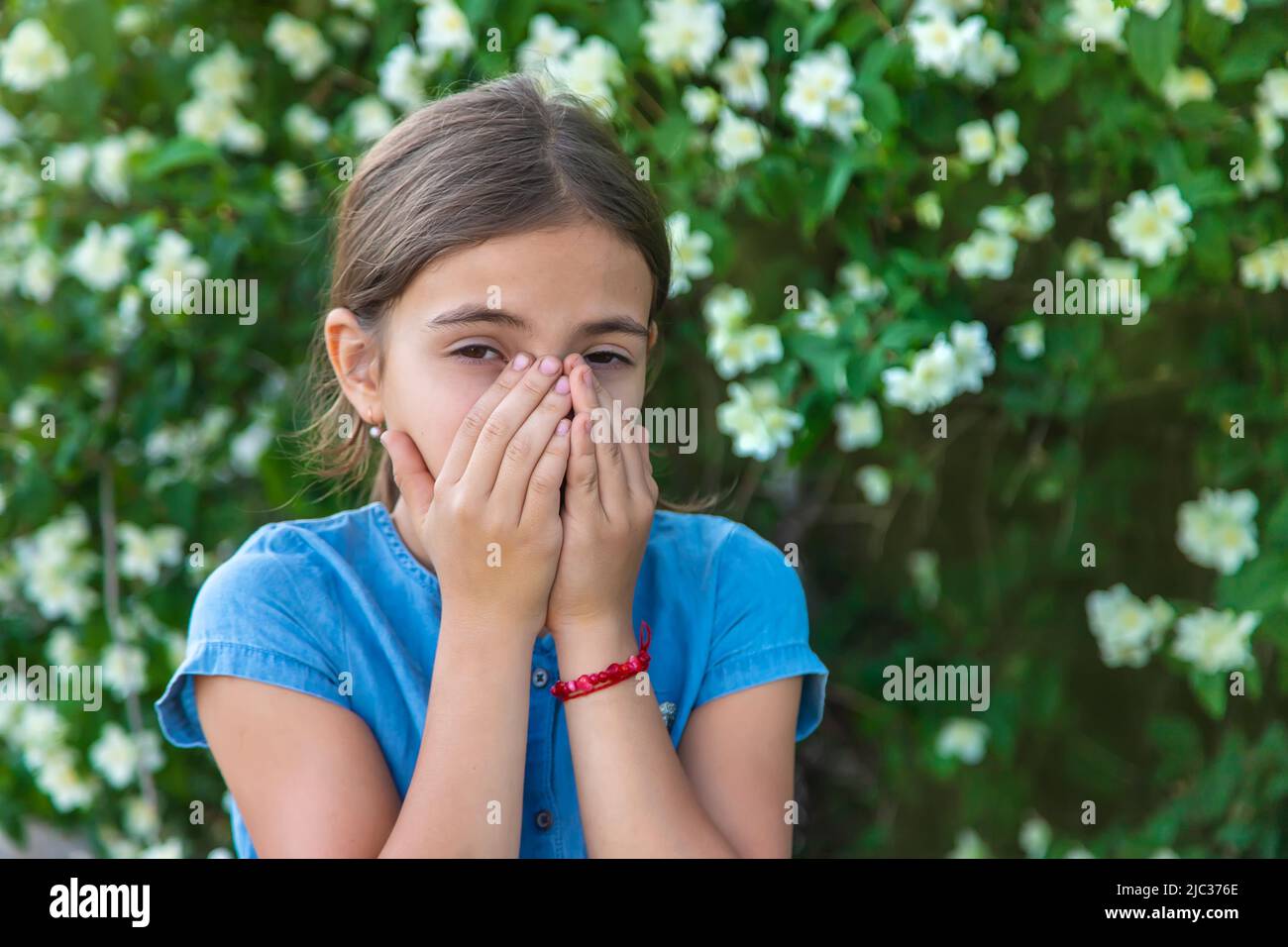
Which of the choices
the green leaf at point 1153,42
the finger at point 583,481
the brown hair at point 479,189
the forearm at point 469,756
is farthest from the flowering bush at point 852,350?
the forearm at point 469,756

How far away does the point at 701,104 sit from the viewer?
180 cm

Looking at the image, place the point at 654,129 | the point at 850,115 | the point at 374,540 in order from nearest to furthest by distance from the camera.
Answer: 1. the point at 374,540
2. the point at 850,115
3. the point at 654,129

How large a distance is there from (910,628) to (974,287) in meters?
0.71

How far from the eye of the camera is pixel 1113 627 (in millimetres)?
2027

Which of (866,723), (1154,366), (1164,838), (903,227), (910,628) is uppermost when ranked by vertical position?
(903,227)

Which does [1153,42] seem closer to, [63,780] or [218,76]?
[218,76]

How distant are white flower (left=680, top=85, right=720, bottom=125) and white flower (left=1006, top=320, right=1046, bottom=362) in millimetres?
533

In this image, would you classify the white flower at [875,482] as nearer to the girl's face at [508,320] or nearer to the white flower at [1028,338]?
the white flower at [1028,338]

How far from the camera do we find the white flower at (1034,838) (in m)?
2.27

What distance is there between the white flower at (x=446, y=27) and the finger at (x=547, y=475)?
3.06 ft

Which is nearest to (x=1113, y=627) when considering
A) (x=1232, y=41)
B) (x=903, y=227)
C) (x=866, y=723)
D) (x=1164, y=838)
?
(x=1164, y=838)

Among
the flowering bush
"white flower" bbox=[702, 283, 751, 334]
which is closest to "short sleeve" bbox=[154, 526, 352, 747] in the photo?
the flowering bush

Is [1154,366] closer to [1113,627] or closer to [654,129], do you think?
[1113,627]
